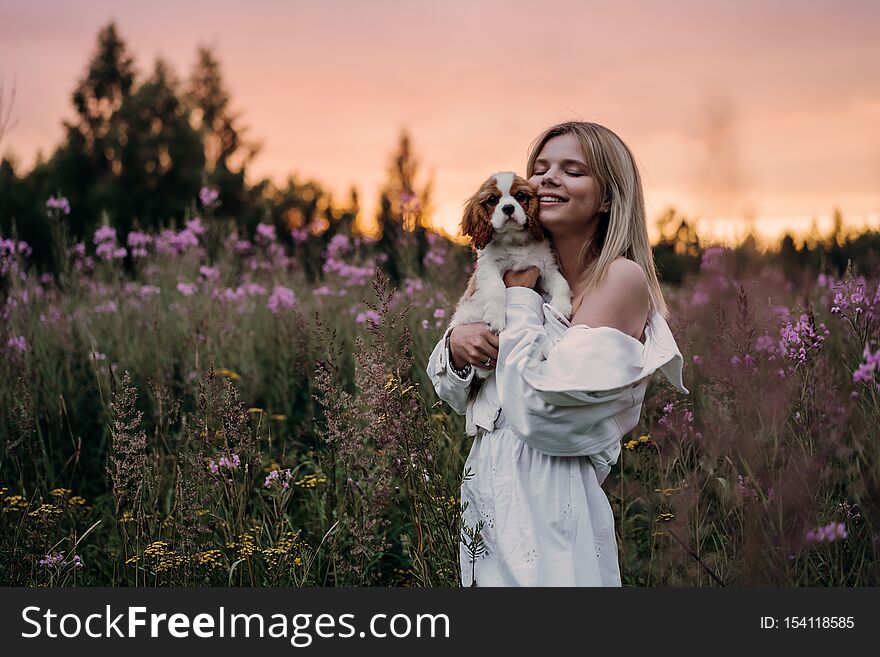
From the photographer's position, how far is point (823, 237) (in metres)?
6.43

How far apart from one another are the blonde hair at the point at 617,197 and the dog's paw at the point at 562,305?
0.09 meters

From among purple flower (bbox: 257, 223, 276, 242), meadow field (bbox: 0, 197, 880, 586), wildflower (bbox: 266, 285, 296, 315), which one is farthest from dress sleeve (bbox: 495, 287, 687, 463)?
purple flower (bbox: 257, 223, 276, 242)

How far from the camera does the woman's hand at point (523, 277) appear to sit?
2818 millimetres

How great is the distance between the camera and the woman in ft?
7.78

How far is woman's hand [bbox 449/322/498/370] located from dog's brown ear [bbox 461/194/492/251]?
342mm

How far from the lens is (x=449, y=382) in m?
2.72

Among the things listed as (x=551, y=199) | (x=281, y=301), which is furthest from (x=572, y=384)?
(x=281, y=301)

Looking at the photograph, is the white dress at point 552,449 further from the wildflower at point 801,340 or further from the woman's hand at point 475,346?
the wildflower at point 801,340

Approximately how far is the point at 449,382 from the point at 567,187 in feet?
2.58

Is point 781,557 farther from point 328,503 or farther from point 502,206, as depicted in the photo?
point 328,503

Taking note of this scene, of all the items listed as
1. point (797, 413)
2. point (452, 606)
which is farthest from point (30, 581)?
point (797, 413)

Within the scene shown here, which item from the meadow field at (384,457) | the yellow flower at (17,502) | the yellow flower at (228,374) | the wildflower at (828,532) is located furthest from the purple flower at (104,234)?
the wildflower at (828,532)

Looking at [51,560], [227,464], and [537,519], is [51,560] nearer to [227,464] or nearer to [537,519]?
[227,464]

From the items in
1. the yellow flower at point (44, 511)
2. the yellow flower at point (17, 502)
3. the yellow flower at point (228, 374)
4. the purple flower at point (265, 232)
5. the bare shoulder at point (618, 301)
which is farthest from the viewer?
the purple flower at point (265, 232)
